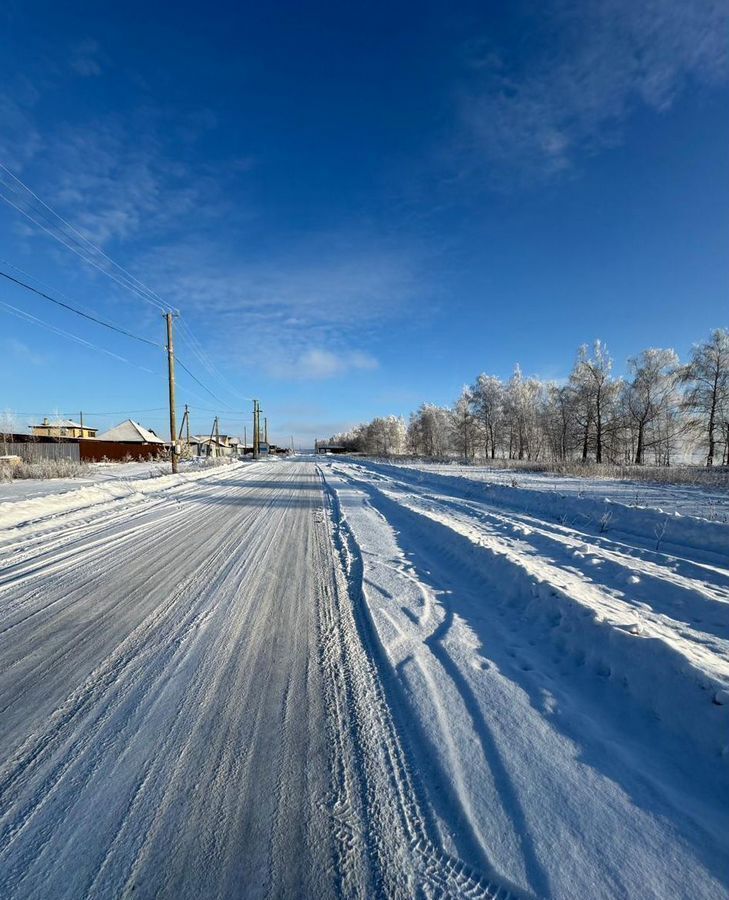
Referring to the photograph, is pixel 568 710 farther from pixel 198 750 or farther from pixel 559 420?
pixel 559 420

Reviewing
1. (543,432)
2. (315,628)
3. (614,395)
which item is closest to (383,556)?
(315,628)

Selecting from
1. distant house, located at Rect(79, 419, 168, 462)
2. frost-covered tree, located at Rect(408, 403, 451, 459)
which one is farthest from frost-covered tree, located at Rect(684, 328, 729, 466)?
distant house, located at Rect(79, 419, 168, 462)

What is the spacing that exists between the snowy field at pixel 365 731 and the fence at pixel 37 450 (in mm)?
31609

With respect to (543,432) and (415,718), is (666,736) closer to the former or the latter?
(415,718)

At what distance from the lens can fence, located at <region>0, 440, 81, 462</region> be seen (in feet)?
103

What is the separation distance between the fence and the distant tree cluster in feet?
131

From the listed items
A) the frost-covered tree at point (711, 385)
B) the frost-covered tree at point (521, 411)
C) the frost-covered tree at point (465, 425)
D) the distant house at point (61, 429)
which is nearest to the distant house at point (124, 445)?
the distant house at point (61, 429)

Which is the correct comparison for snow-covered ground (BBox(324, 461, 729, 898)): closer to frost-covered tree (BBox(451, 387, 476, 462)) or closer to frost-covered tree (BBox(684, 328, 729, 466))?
frost-covered tree (BBox(684, 328, 729, 466))

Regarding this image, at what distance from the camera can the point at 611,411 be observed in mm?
42094

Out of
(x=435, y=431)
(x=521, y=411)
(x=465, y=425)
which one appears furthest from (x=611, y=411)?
(x=435, y=431)

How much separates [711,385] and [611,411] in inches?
325

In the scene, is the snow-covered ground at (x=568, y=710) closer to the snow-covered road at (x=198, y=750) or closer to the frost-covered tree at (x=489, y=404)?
the snow-covered road at (x=198, y=750)

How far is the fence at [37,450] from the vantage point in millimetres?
31312

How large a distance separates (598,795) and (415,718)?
1.06m
